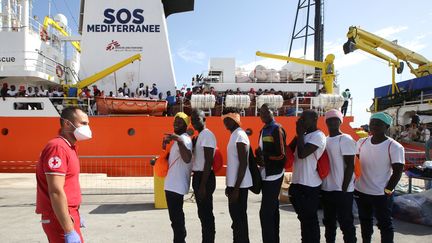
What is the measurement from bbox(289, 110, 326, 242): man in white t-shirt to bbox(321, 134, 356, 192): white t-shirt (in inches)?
4.8

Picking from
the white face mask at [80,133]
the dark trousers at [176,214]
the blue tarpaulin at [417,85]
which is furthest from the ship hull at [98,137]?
the blue tarpaulin at [417,85]

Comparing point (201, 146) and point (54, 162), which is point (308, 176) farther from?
point (54, 162)

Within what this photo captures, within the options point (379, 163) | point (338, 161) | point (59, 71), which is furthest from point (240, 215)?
point (59, 71)

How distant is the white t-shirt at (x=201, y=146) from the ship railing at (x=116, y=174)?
389 centimetres

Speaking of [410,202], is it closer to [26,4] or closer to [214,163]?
[214,163]

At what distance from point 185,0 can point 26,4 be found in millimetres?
7412

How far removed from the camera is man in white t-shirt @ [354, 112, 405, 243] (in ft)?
10.2

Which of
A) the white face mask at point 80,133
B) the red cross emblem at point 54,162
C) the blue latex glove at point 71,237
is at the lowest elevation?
the blue latex glove at point 71,237

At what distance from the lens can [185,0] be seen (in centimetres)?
1298

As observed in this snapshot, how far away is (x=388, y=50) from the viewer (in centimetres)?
2125

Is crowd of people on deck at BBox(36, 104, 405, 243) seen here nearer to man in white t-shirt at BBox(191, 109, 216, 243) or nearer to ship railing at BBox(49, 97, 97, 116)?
man in white t-shirt at BBox(191, 109, 216, 243)

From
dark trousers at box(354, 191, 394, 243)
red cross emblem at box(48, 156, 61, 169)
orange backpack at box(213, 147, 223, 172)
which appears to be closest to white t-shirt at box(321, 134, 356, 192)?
dark trousers at box(354, 191, 394, 243)

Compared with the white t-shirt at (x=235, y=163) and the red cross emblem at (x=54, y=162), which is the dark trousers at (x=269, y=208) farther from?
the red cross emblem at (x=54, y=162)

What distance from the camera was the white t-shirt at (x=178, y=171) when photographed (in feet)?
10.2
